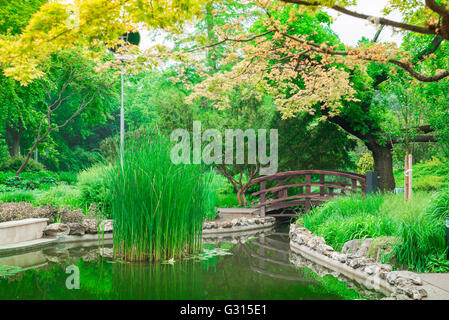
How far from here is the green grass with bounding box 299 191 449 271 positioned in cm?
450

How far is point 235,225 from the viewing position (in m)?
8.59

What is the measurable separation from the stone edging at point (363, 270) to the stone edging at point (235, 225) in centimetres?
190

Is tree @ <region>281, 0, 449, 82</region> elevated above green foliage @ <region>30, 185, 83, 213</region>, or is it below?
above

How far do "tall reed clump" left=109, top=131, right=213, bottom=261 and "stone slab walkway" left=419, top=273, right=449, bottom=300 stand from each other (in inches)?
109

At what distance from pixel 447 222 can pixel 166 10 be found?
3.67m

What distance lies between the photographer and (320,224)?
696 centimetres

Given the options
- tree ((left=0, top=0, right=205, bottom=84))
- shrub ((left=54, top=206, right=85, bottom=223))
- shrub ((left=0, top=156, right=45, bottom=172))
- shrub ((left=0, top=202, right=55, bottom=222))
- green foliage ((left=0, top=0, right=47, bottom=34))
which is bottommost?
shrub ((left=54, top=206, right=85, bottom=223))

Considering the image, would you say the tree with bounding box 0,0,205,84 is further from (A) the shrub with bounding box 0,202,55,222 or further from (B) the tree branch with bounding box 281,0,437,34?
(A) the shrub with bounding box 0,202,55,222

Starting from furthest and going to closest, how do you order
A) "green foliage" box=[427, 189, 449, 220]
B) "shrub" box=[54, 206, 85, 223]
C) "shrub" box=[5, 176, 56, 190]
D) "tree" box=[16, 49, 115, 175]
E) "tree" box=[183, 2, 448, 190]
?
"tree" box=[16, 49, 115, 175]
"shrub" box=[5, 176, 56, 190]
"shrub" box=[54, 206, 85, 223]
"tree" box=[183, 2, 448, 190]
"green foliage" box=[427, 189, 449, 220]

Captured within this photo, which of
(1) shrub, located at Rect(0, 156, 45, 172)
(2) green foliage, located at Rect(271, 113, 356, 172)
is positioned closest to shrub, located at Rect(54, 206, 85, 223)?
(2) green foliage, located at Rect(271, 113, 356, 172)

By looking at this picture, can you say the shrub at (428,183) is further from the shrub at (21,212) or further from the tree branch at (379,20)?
the shrub at (21,212)
